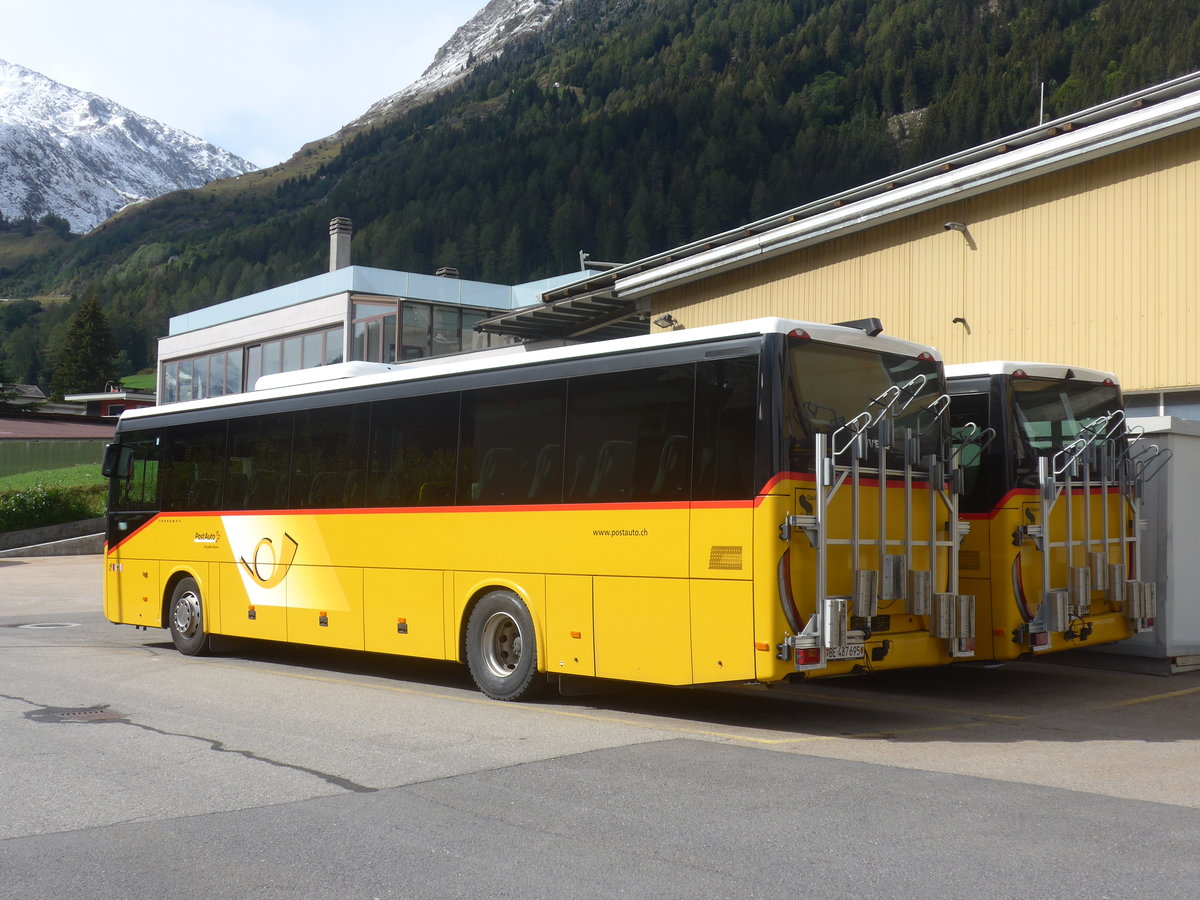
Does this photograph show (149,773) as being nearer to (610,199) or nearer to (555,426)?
(555,426)

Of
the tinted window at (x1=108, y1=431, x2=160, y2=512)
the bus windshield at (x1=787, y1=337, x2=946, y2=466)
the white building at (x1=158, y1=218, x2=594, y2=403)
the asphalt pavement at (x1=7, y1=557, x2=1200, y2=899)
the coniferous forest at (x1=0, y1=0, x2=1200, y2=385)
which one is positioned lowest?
the asphalt pavement at (x1=7, y1=557, x2=1200, y2=899)

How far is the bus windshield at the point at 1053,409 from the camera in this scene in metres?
11.3

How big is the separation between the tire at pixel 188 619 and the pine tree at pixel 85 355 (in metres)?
114

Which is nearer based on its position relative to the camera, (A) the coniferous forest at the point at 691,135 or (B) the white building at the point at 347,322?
(B) the white building at the point at 347,322

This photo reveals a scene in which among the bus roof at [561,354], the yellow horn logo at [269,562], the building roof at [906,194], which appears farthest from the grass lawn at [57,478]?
the yellow horn logo at [269,562]

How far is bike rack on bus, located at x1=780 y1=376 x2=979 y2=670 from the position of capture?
875cm

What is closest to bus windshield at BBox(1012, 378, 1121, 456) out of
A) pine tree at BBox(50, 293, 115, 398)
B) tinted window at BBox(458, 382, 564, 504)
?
tinted window at BBox(458, 382, 564, 504)

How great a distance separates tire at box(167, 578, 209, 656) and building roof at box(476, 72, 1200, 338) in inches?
385

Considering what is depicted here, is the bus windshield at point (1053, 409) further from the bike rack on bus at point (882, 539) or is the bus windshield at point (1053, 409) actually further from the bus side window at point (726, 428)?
the bus side window at point (726, 428)

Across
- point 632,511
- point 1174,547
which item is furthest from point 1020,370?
point 632,511

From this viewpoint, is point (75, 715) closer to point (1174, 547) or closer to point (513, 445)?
point (513, 445)

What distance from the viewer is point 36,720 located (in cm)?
958

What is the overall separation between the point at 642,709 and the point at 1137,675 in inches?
228

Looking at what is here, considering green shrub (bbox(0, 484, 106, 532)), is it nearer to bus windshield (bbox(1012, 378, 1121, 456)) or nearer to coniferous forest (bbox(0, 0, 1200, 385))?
bus windshield (bbox(1012, 378, 1121, 456))
